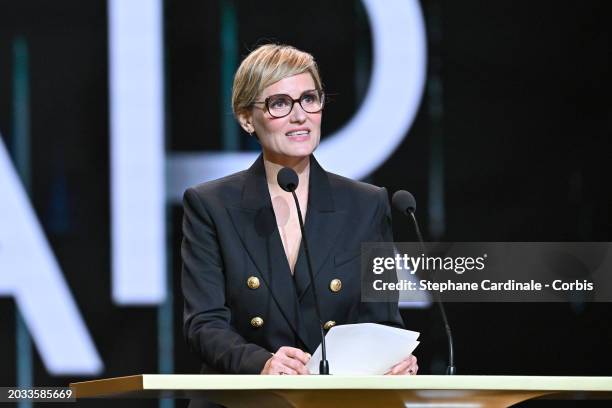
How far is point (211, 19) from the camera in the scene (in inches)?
170

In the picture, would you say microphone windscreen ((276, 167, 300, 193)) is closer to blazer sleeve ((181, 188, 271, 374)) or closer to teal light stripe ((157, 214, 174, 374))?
blazer sleeve ((181, 188, 271, 374))

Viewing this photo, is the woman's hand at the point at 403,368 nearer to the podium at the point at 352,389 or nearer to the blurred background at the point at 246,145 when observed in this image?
the podium at the point at 352,389

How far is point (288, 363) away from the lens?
2.27 m

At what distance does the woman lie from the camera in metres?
2.69

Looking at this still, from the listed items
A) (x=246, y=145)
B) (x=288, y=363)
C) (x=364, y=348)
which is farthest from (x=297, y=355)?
(x=246, y=145)

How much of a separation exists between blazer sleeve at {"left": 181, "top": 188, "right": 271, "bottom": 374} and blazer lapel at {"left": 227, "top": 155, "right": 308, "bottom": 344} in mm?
79

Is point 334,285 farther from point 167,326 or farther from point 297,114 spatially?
point 167,326

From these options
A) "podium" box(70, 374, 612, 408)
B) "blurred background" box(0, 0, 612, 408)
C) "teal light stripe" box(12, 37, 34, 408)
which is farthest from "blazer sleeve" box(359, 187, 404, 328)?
"teal light stripe" box(12, 37, 34, 408)

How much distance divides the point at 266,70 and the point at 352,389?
3.64 ft

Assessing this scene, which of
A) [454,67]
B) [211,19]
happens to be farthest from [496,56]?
[211,19]

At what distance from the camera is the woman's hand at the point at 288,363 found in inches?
88.9

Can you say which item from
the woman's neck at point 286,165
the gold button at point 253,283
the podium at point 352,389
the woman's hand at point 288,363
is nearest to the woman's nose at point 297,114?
the woman's neck at point 286,165

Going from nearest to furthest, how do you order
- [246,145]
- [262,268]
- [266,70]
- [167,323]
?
[262,268], [266,70], [167,323], [246,145]

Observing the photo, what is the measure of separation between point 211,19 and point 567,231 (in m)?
1.61
